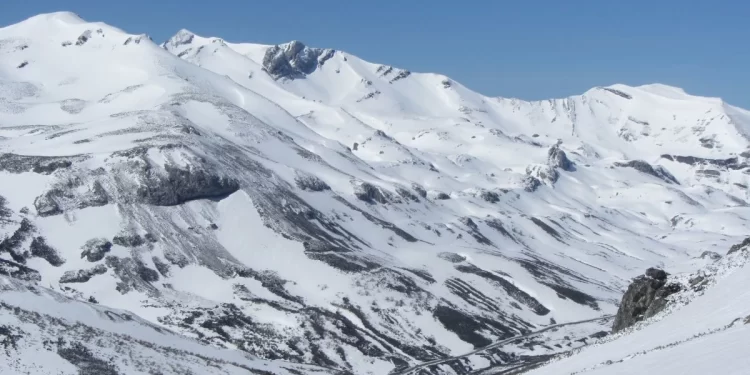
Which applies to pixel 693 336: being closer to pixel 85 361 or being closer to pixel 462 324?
pixel 85 361

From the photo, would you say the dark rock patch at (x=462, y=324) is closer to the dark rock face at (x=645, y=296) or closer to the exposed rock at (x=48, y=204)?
the exposed rock at (x=48, y=204)

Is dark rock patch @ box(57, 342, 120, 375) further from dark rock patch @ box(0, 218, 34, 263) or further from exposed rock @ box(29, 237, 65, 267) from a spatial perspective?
dark rock patch @ box(0, 218, 34, 263)

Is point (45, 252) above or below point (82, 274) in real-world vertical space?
above

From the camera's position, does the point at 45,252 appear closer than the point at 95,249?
Yes

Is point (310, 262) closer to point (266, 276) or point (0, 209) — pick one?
point (266, 276)

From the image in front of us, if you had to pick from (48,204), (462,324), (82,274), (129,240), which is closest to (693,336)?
(462,324)

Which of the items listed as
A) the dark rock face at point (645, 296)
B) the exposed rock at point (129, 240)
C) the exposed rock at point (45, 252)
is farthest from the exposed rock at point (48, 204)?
the dark rock face at point (645, 296)
